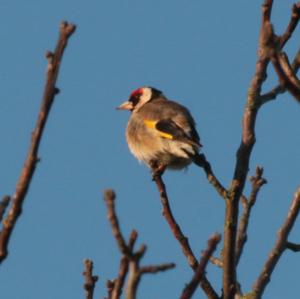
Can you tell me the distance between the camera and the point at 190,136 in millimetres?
7047

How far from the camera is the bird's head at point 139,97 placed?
891 centimetres

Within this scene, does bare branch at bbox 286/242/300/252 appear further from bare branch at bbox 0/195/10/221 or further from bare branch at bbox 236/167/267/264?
bare branch at bbox 0/195/10/221

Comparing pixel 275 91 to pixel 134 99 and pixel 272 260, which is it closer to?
pixel 272 260

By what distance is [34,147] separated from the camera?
1.89 metres

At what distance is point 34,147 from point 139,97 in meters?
7.22

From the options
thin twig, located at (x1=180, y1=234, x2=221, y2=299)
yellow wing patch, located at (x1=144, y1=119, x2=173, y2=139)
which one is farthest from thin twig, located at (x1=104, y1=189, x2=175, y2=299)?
yellow wing patch, located at (x1=144, y1=119, x2=173, y2=139)

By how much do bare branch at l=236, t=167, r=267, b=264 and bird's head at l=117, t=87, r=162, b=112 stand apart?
4749 mm

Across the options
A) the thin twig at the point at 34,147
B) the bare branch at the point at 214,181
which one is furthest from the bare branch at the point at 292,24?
the thin twig at the point at 34,147

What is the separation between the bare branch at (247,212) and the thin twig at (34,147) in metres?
1.70

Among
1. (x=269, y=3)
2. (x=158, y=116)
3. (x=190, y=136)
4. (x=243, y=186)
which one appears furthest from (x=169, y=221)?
(x=158, y=116)

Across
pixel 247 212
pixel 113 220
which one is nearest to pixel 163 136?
pixel 247 212

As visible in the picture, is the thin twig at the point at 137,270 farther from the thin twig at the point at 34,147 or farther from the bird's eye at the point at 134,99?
the bird's eye at the point at 134,99

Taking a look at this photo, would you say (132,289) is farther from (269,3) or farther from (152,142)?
(152,142)

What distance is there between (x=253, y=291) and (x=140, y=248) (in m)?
1.67
